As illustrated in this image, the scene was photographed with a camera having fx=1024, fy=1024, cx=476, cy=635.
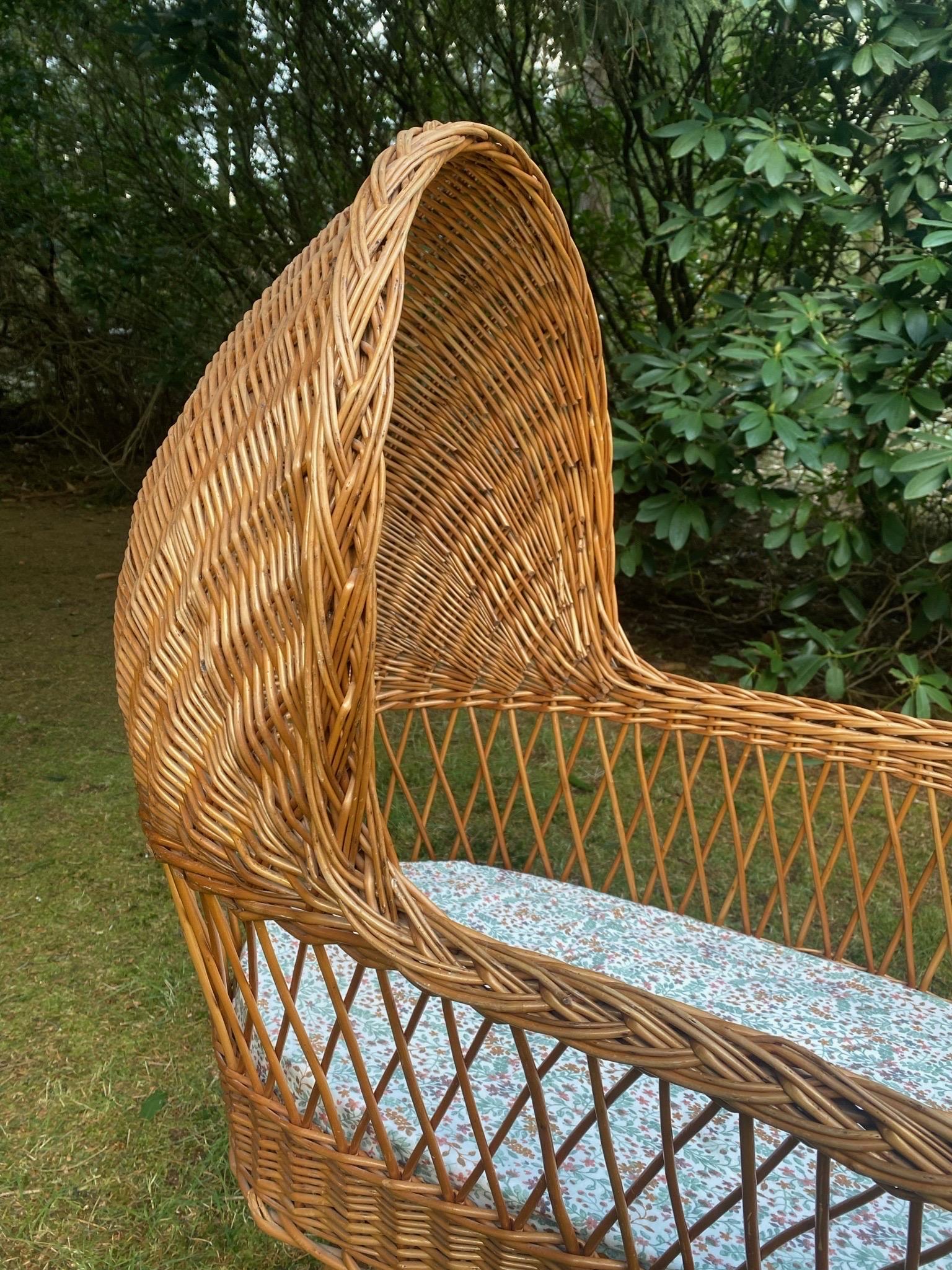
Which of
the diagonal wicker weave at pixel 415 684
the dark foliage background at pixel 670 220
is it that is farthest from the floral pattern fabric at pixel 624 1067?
the dark foliage background at pixel 670 220

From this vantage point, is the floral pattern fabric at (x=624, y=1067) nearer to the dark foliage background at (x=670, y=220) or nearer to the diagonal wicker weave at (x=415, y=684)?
the diagonal wicker weave at (x=415, y=684)

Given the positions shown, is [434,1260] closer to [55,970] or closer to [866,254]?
[55,970]

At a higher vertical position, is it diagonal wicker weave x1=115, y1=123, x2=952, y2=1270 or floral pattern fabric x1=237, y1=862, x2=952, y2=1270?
diagonal wicker weave x1=115, y1=123, x2=952, y2=1270

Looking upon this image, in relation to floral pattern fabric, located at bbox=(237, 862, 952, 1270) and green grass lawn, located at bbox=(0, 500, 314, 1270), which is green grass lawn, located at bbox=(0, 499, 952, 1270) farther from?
floral pattern fabric, located at bbox=(237, 862, 952, 1270)

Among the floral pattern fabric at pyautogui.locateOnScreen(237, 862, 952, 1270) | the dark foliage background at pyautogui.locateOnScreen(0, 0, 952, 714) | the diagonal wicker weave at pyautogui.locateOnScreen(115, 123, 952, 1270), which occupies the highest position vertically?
the dark foliage background at pyautogui.locateOnScreen(0, 0, 952, 714)

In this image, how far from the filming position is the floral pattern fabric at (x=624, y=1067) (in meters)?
0.89

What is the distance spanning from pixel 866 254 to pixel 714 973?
201 centimetres

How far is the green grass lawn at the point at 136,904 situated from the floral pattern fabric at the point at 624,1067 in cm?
11

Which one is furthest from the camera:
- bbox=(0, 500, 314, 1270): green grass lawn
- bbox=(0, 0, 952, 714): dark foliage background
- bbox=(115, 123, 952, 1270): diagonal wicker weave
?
bbox=(0, 0, 952, 714): dark foliage background

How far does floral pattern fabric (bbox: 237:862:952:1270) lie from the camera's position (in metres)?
0.89

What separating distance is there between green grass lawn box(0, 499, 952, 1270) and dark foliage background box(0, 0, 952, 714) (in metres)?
0.47

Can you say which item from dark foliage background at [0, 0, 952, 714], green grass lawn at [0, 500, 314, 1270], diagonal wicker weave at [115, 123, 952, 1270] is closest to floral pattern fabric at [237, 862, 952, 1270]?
diagonal wicker weave at [115, 123, 952, 1270]

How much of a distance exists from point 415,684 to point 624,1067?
0.62m

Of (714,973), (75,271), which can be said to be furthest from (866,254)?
(75,271)
